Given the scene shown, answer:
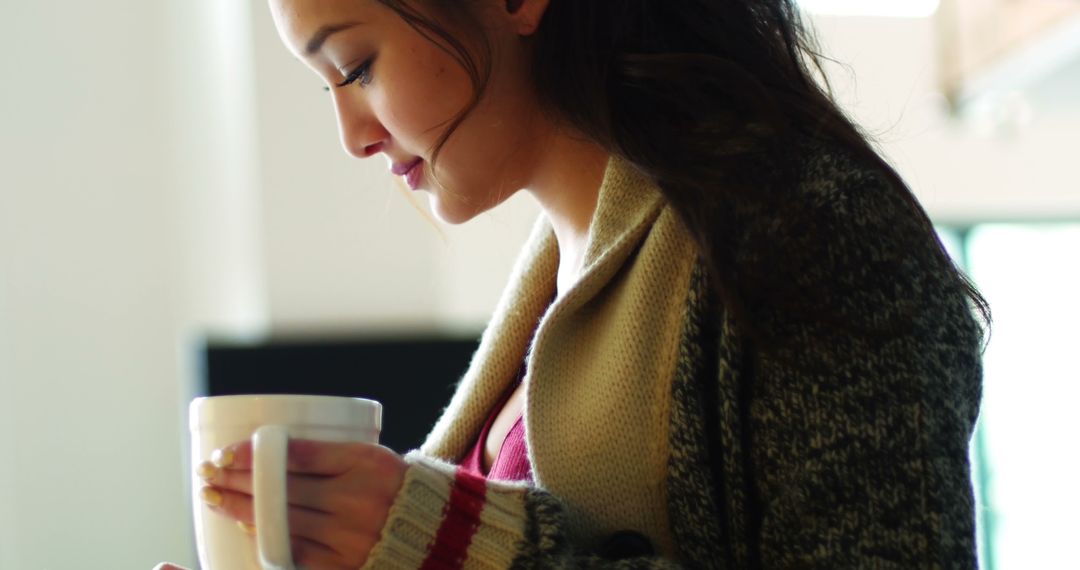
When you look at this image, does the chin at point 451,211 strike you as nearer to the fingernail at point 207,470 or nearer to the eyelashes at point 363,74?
the eyelashes at point 363,74

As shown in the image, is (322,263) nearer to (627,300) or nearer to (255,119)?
(255,119)

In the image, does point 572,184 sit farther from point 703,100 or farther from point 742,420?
point 742,420

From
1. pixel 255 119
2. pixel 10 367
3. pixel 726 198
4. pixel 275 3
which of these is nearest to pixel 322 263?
pixel 255 119

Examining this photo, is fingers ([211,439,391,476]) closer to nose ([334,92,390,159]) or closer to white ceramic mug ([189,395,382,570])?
white ceramic mug ([189,395,382,570])

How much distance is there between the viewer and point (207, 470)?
55 centimetres

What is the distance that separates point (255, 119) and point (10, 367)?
2.51ft

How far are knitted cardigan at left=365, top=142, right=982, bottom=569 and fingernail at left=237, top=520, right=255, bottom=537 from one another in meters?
0.06

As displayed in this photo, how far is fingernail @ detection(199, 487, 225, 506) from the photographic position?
548 millimetres

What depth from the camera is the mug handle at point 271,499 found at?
0.51 m

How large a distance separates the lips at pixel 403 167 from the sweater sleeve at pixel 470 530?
287 mm

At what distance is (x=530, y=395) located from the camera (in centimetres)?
66

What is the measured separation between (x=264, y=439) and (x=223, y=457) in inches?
1.2

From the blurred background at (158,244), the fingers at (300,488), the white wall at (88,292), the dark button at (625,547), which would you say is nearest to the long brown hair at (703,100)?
the dark button at (625,547)

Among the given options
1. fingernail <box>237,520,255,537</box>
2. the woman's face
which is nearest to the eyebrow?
the woman's face
